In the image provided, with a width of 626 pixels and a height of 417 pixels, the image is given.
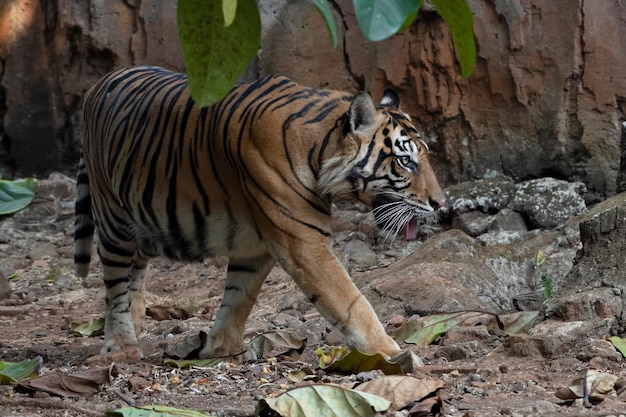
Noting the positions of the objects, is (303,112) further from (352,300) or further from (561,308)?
(561,308)

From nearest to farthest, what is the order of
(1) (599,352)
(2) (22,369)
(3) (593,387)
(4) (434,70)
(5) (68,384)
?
(3) (593,387)
(5) (68,384)
(1) (599,352)
(2) (22,369)
(4) (434,70)

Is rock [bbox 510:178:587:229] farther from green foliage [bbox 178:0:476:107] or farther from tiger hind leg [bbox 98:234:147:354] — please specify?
green foliage [bbox 178:0:476:107]

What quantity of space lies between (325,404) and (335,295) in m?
1.23

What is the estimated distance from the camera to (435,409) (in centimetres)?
308

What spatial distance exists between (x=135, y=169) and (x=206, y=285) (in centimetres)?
244

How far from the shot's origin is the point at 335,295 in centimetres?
418

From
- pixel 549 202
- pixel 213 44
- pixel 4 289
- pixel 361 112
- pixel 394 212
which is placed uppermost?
pixel 213 44

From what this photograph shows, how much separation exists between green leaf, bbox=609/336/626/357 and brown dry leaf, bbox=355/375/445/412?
1027mm

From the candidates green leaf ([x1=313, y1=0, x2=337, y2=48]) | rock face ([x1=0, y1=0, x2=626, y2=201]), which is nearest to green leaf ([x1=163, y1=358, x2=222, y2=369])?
green leaf ([x1=313, y1=0, x2=337, y2=48])

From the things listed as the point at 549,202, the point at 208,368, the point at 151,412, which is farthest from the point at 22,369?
the point at 549,202

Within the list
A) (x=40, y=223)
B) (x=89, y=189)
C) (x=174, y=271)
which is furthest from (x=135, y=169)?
(x=40, y=223)

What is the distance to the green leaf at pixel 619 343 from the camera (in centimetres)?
381

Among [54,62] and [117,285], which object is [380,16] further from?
[54,62]

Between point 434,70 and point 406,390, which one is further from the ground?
point 434,70
